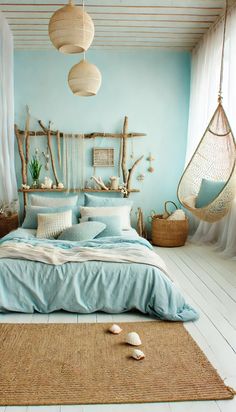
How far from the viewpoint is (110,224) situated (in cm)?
442

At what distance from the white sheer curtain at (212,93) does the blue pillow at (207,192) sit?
0.37 meters

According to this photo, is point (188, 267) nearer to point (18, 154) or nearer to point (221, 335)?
point (221, 335)

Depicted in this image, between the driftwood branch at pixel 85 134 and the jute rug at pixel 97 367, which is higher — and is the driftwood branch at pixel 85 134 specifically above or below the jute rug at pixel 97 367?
above

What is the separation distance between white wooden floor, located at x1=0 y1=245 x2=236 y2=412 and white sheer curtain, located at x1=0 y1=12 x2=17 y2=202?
2.28m

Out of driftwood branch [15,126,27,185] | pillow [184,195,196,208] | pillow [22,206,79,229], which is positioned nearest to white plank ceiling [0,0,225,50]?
driftwood branch [15,126,27,185]

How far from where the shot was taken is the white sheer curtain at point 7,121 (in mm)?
5312

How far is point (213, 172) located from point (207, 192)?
255 mm

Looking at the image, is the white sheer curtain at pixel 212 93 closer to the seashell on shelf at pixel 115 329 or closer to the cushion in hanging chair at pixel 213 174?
the cushion in hanging chair at pixel 213 174

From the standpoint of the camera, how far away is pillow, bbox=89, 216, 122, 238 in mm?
4328

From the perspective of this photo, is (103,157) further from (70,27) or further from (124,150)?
(70,27)

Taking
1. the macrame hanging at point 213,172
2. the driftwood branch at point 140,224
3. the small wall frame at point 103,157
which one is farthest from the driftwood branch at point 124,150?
the macrame hanging at point 213,172

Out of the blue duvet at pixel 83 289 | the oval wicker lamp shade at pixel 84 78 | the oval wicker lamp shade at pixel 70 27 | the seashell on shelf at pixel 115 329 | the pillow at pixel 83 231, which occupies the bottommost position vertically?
the seashell on shelf at pixel 115 329

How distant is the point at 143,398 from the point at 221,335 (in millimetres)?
952

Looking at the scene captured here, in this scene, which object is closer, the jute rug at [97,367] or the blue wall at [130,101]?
the jute rug at [97,367]
